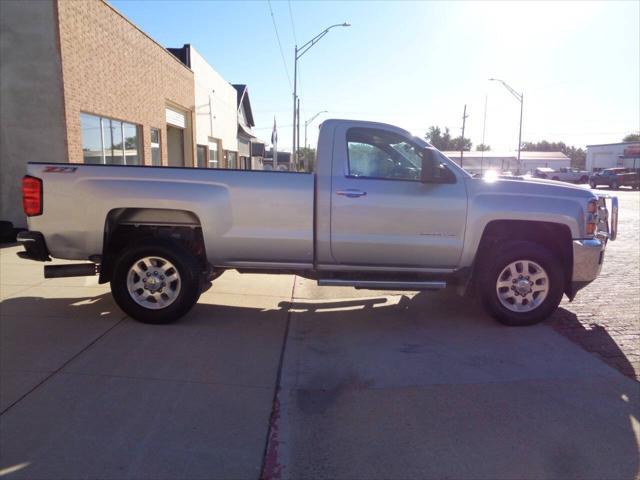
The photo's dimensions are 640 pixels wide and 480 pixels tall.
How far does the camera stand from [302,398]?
399 centimetres

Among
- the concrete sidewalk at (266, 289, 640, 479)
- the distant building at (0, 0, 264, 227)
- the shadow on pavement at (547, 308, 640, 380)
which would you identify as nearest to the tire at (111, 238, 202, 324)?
the concrete sidewalk at (266, 289, 640, 479)

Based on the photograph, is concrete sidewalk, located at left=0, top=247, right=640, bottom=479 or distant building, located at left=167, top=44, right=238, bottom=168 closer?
concrete sidewalk, located at left=0, top=247, right=640, bottom=479

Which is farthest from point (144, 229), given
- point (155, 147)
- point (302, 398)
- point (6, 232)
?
point (155, 147)

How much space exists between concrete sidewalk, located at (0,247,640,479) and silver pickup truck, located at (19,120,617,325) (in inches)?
21.3

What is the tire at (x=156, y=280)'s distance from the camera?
5465mm

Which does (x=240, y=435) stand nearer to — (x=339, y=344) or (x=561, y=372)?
(x=339, y=344)

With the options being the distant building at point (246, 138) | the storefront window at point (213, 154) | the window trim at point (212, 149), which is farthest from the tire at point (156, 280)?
the distant building at point (246, 138)

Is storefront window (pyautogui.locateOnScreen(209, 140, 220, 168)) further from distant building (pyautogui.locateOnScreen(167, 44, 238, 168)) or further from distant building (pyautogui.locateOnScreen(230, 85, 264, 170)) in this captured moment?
distant building (pyautogui.locateOnScreen(230, 85, 264, 170))

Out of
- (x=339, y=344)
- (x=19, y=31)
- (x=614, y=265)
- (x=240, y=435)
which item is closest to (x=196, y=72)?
(x=19, y=31)

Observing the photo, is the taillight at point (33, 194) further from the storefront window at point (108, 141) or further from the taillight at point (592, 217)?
the storefront window at point (108, 141)

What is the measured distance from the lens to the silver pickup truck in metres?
5.40

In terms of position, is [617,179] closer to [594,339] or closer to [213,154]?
[213,154]

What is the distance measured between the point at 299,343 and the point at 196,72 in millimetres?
21670

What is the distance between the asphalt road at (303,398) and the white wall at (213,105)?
65.5 ft
